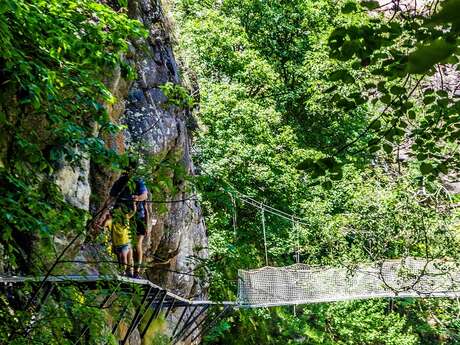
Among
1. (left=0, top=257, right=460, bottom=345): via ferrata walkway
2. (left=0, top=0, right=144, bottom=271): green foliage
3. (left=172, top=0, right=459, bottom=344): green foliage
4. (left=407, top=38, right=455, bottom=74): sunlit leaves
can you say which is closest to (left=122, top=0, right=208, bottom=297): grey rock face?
(left=0, top=257, right=460, bottom=345): via ferrata walkway

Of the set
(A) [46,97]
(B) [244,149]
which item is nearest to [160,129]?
(A) [46,97]

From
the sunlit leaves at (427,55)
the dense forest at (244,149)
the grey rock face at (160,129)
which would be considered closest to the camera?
the sunlit leaves at (427,55)

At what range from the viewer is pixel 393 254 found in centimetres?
900

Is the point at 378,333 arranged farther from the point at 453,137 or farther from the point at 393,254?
the point at 453,137

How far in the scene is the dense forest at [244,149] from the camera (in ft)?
5.48

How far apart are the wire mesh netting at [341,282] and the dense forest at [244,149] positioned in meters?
0.25

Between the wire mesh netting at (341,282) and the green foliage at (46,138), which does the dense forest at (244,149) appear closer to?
the green foliage at (46,138)

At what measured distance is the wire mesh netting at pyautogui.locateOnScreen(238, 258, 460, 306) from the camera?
22.5 ft

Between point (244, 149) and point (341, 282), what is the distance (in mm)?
2573

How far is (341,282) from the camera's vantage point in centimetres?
759

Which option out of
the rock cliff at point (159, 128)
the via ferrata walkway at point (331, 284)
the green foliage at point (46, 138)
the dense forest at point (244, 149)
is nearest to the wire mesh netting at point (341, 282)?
the via ferrata walkway at point (331, 284)

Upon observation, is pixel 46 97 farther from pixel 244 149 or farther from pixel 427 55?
pixel 244 149

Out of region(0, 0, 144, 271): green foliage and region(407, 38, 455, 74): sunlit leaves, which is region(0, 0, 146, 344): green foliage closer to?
region(0, 0, 144, 271): green foliage

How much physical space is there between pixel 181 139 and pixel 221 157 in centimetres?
315
